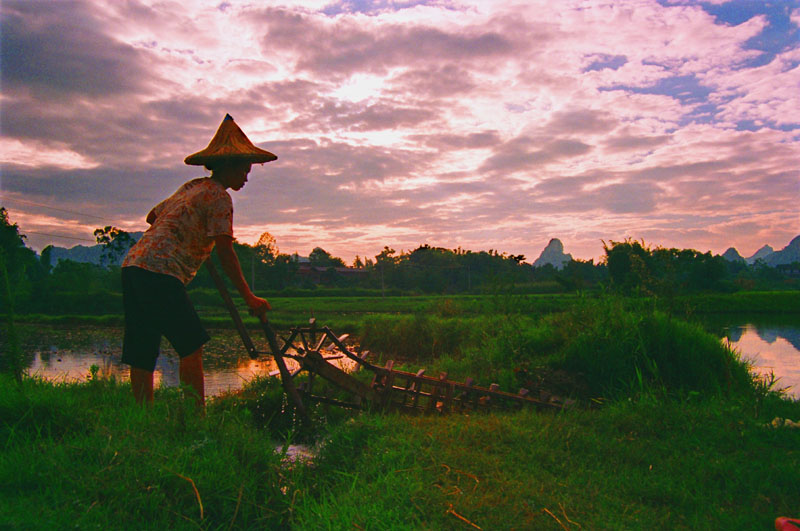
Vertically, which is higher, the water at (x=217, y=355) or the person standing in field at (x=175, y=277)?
the person standing in field at (x=175, y=277)

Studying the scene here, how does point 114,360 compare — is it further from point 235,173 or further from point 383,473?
point 383,473

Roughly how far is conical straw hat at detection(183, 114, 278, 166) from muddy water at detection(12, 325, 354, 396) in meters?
3.23

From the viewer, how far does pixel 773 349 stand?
1004 centimetres

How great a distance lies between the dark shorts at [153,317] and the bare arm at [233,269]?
0.28 meters

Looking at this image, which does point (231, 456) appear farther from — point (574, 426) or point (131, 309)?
point (574, 426)

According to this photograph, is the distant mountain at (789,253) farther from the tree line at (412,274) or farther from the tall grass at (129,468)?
the tall grass at (129,468)

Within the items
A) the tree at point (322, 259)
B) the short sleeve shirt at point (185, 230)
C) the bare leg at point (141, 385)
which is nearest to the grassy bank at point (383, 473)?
the bare leg at point (141, 385)

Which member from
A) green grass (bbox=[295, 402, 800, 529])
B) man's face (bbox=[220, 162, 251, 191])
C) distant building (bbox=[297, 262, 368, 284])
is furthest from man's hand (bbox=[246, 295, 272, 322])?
distant building (bbox=[297, 262, 368, 284])

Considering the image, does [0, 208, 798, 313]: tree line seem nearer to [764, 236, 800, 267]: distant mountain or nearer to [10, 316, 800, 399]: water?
[10, 316, 800, 399]: water

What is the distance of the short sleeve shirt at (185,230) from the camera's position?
2791 mm

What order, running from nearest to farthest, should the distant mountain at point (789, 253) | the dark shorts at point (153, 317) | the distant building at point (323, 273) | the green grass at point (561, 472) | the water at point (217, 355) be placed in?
1. the green grass at point (561, 472)
2. the dark shorts at point (153, 317)
3. the water at point (217, 355)
4. the distant building at point (323, 273)
5. the distant mountain at point (789, 253)

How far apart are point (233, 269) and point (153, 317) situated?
0.51 meters

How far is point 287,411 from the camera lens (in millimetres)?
5117

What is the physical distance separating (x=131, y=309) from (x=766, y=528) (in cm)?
328
